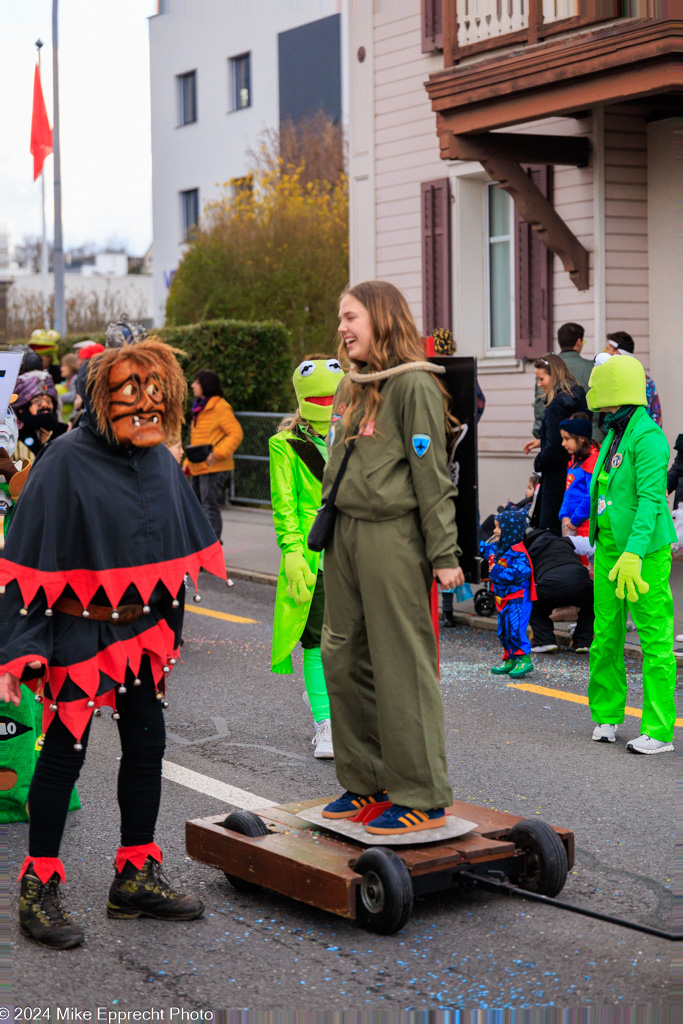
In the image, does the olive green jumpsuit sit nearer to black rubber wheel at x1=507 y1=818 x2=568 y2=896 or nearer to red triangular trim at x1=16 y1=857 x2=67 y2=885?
black rubber wheel at x1=507 y1=818 x2=568 y2=896

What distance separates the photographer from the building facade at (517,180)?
11.5m

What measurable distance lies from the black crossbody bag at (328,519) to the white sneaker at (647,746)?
7.95ft

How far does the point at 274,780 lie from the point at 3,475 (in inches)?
70.9

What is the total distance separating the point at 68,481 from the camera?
158 inches

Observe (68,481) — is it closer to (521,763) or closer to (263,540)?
(521,763)

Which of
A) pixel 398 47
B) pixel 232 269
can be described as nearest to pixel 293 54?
pixel 232 269

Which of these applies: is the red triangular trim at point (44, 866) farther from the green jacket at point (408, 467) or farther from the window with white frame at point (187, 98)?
the window with white frame at point (187, 98)

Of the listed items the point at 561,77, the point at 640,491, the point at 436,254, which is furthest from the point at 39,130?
the point at 640,491

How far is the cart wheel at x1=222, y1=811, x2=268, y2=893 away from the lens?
174 inches

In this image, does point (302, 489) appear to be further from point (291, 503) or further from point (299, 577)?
point (299, 577)

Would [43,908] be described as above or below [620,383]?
below

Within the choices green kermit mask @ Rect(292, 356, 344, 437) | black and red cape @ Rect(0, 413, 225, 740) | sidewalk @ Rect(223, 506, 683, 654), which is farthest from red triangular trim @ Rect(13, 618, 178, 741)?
sidewalk @ Rect(223, 506, 683, 654)

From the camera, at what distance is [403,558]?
14.0 feet

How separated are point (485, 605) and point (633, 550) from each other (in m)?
3.91
